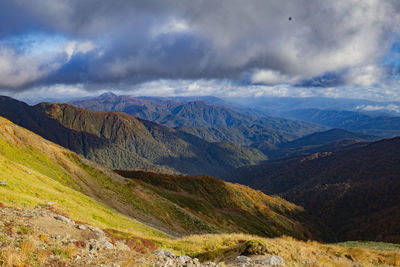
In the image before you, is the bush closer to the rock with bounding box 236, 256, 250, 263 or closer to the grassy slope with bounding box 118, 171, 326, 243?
the rock with bounding box 236, 256, 250, 263

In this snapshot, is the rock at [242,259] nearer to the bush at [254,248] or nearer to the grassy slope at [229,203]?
the bush at [254,248]

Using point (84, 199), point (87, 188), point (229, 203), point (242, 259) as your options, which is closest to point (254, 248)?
point (242, 259)

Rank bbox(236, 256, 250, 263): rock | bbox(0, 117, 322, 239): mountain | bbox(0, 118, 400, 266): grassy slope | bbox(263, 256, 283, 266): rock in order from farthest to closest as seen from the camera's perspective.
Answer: bbox(0, 117, 322, 239): mountain, bbox(0, 118, 400, 266): grassy slope, bbox(236, 256, 250, 263): rock, bbox(263, 256, 283, 266): rock

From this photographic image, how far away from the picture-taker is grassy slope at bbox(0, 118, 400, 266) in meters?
19.0

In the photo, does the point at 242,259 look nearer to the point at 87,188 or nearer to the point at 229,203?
the point at 87,188

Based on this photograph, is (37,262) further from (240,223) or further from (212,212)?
(240,223)

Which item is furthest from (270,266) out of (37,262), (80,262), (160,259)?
(37,262)

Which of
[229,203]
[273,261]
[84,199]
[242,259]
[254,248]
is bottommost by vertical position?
[229,203]

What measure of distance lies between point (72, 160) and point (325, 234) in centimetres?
19331

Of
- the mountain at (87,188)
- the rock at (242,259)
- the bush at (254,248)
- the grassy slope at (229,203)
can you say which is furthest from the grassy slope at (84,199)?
the grassy slope at (229,203)

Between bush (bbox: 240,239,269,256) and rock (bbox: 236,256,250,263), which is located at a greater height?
rock (bbox: 236,256,250,263)

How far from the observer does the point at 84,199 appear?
40781 millimetres


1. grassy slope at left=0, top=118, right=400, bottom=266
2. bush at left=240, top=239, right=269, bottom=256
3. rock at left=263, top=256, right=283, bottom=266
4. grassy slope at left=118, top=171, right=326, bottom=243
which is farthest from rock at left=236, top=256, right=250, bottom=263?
grassy slope at left=118, top=171, right=326, bottom=243

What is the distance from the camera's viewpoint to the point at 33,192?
28688 millimetres
